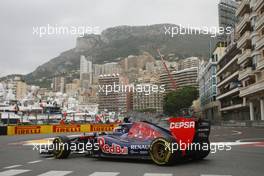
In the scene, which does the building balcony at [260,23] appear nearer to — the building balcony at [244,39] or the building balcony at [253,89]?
the building balcony at [244,39]

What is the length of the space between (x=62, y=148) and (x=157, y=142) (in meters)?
3.83

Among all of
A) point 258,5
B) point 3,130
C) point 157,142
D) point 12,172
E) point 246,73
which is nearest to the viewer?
point 12,172

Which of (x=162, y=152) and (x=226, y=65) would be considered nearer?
(x=162, y=152)

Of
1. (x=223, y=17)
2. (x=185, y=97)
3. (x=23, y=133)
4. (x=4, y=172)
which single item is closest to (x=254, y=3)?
(x=23, y=133)

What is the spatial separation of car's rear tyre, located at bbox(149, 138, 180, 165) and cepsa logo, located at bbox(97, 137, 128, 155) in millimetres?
1039

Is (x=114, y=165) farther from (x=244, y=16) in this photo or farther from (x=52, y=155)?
(x=244, y=16)

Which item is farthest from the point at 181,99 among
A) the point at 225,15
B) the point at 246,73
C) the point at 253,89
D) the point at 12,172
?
the point at 12,172

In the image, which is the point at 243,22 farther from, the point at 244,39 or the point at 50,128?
the point at 50,128

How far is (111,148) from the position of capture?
35.9 feet

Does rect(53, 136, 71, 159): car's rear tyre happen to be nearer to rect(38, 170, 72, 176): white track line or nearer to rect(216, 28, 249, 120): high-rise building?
rect(38, 170, 72, 176): white track line

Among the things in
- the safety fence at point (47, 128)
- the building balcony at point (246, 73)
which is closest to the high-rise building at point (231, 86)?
the building balcony at point (246, 73)

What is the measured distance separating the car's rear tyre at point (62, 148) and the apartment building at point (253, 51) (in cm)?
3707

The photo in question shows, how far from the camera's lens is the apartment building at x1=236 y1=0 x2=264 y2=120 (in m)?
47.4

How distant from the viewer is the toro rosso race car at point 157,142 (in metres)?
9.60
